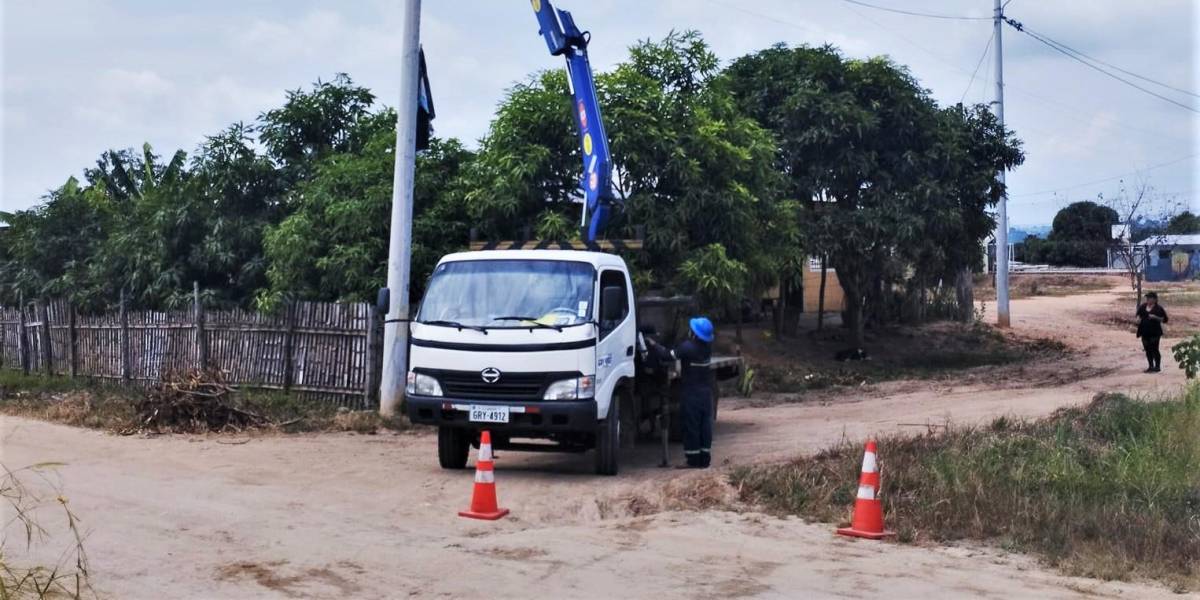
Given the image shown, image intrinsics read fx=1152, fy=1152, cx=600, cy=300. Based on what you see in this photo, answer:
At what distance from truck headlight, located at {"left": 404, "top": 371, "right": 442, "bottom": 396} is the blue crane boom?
15.4 feet

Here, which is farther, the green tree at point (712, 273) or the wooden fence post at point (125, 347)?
the wooden fence post at point (125, 347)

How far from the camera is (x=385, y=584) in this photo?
730 centimetres

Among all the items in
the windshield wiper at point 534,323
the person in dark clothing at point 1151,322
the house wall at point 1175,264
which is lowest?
the person in dark clothing at point 1151,322

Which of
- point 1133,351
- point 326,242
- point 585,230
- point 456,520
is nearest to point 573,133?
point 585,230

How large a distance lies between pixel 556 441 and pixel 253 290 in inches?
454

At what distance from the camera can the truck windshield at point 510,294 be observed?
1121cm

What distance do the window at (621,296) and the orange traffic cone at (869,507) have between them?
3.21 m

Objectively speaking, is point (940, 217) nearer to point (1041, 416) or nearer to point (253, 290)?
point (1041, 416)

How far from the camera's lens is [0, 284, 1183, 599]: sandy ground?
7.38 m

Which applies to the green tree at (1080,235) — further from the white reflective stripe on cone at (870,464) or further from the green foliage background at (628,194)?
the white reflective stripe on cone at (870,464)

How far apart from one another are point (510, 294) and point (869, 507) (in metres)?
4.23

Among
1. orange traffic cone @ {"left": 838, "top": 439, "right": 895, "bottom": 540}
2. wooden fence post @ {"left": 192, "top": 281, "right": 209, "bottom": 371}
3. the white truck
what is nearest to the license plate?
the white truck

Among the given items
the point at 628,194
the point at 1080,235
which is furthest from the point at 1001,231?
the point at 1080,235

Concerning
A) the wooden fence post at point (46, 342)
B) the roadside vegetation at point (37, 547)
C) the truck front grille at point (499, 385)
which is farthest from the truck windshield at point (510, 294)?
the wooden fence post at point (46, 342)
